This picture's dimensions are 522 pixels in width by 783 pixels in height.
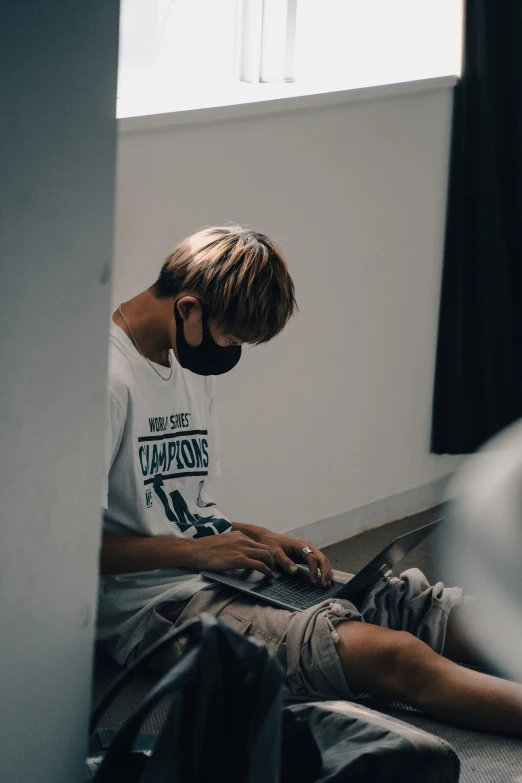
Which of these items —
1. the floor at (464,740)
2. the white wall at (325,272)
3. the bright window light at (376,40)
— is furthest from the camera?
the bright window light at (376,40)

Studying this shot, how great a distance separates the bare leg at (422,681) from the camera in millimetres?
1492

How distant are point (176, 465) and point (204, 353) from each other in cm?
21

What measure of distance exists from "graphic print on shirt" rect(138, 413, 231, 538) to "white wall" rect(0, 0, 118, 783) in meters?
0.67

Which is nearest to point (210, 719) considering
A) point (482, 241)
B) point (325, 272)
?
point (325, 272)

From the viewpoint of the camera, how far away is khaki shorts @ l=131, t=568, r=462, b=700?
1493 millimetres

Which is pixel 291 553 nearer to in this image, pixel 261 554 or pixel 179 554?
pixel 261 554

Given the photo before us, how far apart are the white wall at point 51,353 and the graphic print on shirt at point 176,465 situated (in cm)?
67

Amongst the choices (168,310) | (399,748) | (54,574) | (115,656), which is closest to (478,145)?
(168,310)

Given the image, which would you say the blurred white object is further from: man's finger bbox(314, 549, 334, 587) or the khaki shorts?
man's finger bbox(314, 549, 334, 587)

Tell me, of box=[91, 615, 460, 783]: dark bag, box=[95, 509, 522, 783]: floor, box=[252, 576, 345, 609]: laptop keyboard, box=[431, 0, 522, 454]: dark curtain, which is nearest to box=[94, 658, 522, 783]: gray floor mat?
box=[95, 509, 522, 783]: floor

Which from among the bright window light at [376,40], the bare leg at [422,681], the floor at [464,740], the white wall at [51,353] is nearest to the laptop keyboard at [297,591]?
the bare leg at [422,681]

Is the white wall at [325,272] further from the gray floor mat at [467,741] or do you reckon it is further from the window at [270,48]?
the gray floor mat at [467,741]

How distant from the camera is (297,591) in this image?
5.41 feet

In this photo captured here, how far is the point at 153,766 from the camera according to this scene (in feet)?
3.10
